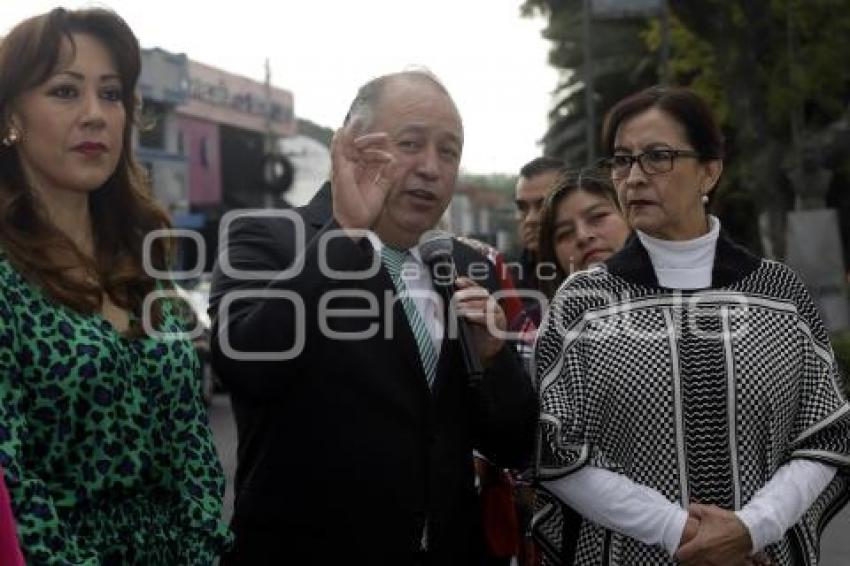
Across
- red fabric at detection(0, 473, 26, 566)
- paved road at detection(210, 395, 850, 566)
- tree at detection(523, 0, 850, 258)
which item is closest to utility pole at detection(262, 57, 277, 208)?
tree at detection(523, 0, 850, 258)

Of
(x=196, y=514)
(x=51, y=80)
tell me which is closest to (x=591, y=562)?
(x=196, y=514)

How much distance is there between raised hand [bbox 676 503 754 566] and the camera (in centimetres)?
319

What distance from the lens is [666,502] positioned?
324 cm

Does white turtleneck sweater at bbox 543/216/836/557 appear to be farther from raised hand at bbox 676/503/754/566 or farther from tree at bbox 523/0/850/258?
tree at bbox 523/0/850/258

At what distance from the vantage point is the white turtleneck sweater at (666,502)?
3219 mm

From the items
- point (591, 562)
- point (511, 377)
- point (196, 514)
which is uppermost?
point (511, 377)

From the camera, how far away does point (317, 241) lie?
3.04m

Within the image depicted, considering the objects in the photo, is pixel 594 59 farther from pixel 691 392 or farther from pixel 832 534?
pixel 691 392

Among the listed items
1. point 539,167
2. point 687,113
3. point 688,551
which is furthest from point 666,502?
point 539,167

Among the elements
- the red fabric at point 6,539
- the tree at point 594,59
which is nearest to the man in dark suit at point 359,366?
the red fabric at point 6,539

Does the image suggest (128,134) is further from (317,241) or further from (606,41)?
(606,41)

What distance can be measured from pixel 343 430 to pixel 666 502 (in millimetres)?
776

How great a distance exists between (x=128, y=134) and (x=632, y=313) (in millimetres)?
1264

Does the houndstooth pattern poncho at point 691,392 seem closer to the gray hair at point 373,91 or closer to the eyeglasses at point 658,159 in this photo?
the eyeglasses at point 658,159
